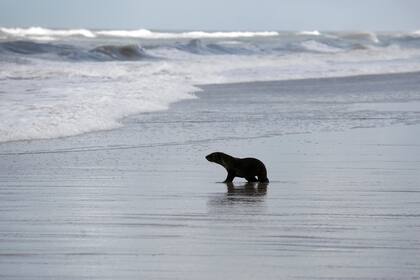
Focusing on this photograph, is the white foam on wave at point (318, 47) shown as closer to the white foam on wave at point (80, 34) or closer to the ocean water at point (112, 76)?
the ocean water at point (112, 76)

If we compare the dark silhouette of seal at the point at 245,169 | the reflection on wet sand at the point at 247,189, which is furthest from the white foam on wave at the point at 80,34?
the reflection on wet sand at the point at 247,189

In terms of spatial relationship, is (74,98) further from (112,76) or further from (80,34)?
(80,34)

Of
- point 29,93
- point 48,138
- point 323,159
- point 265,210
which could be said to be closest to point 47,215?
point 265,210

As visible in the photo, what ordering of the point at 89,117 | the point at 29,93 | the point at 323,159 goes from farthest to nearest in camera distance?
the point at 29,93 → the point at 89,117 → the point at 323,159

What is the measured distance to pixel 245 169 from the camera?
28.6 ft

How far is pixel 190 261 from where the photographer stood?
5195 millimetres

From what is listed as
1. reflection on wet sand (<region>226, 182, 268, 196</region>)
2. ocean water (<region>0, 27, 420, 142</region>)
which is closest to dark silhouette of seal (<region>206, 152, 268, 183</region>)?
reflection on wet sand (<region>226, 182, 268, 196</region>)

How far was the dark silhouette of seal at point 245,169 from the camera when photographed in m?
8.52

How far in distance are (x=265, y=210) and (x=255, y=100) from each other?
1110cm

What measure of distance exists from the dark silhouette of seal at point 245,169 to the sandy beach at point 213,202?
0.54 ft

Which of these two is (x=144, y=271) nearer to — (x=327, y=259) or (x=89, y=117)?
(x=327, y=259)

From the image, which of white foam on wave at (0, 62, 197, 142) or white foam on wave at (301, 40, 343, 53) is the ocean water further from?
white foam on wave at (301, 40, 343, 53)

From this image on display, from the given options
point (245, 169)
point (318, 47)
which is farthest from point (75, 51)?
point (245, 169)

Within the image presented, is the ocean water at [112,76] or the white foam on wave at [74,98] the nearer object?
the white foam on wave at [74,98]
